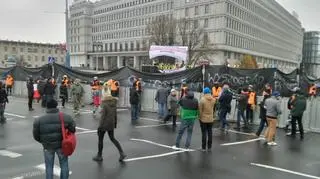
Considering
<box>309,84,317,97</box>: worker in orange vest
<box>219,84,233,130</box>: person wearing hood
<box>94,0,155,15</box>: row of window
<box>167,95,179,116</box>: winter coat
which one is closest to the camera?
<box>219,84,233,130</box>: person wearing hood

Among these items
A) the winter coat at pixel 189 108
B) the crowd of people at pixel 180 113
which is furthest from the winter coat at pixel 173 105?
the winter coat at pixel 189 108

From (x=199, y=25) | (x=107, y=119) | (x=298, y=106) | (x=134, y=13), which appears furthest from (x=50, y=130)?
(x=134, y=13)

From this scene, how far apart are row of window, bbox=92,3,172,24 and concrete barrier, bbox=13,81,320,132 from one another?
262 ft

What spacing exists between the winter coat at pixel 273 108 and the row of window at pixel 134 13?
94616mm

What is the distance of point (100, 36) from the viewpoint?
133 m

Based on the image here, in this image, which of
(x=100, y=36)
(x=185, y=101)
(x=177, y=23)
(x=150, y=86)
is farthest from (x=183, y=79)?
(x=100, y=36)

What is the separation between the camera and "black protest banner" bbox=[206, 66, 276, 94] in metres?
16.2

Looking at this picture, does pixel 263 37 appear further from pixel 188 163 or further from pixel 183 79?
pixel 188 163

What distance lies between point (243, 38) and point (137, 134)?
304 ft

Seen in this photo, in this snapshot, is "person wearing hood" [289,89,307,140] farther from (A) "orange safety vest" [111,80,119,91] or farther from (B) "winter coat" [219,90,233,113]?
(A) "orange safety vest" [111,80,119,91]

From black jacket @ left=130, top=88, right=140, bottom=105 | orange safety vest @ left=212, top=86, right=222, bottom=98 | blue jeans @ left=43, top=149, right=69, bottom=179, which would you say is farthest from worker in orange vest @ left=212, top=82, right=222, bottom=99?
blue jeans @ left=43, top=149, right=69, bottom=179

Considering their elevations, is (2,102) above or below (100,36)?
below

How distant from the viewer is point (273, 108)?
1124 cm

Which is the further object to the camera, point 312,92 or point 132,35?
point 132,35
